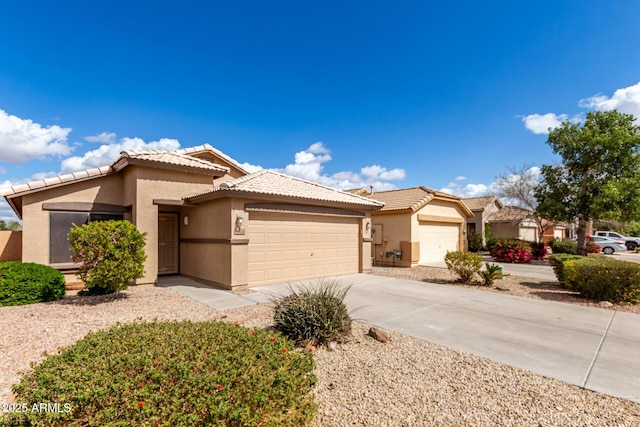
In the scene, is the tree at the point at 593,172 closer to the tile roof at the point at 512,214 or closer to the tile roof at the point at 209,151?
the tile roof at the point at 512,214

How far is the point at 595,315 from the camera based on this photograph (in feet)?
23.8

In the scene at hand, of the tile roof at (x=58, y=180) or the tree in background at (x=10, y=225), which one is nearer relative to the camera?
the tile roof at (x=58, y=180)

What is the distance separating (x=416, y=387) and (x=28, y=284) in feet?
29.9

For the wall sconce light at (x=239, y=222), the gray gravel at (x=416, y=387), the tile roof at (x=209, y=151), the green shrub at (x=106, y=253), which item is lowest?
the gray gravel at (x=416, y=387)

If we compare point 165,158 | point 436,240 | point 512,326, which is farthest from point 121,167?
point 436,240

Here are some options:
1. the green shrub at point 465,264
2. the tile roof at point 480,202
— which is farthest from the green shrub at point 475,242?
the green shrub at point 465,264

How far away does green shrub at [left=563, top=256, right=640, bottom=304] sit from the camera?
324 inches

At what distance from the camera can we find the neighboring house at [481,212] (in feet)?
98.9

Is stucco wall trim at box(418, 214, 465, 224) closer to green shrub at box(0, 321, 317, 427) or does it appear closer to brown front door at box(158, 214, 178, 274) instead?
brown front door at box(158, 214, 178, 274)

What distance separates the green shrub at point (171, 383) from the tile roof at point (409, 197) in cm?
1406

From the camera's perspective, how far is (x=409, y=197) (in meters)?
17.9

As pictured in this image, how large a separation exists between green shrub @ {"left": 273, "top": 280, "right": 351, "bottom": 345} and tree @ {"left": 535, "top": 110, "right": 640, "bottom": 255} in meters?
17.4

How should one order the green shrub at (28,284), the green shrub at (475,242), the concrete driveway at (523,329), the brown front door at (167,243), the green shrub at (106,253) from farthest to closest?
the green shrub at (475,242) < the brown front door at (167,243) < the green shrub at (106,253) < the green shrub at (28,284) < the concrete driveway at (523,329)

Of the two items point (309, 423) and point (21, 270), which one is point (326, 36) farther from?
point (309, 423)
